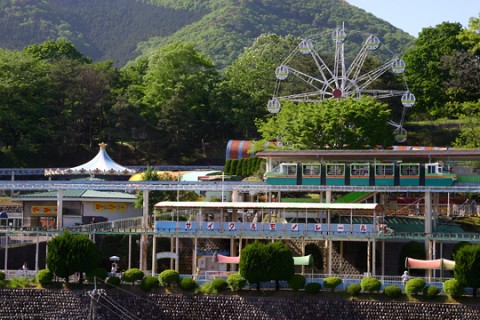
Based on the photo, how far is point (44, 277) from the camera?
241 ft

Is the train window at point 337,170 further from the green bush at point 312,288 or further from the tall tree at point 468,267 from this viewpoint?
the tall tree at point 468,267

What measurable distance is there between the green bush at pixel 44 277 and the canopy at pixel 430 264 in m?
20.5

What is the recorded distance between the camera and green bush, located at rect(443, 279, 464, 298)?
68562 millimetres

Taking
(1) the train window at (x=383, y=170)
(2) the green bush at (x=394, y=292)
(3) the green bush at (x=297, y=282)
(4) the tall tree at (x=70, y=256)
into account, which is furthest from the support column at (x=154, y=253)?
(2) the green bush at (x=394, y=292)

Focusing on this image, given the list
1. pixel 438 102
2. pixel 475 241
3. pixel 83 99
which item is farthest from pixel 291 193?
pixel 438 102

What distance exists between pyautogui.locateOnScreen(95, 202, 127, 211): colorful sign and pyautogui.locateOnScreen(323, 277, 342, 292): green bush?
78.1ft

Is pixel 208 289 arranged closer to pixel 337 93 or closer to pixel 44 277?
pixel 44 277

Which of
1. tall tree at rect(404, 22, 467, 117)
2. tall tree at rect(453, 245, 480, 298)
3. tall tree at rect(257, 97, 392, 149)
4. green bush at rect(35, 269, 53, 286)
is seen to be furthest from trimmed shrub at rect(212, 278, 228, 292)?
tall tree at rect(404, 22, 467, 117)

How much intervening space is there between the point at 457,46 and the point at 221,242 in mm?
58918

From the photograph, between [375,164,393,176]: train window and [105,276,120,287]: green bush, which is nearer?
[105,276,120,287]: green bush

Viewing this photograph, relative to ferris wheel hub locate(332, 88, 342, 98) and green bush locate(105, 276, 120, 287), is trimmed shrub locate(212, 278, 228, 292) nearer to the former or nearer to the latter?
green bush locate(105, 276, 120, 287)

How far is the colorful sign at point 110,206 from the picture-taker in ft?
294

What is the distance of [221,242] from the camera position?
82.2 meters

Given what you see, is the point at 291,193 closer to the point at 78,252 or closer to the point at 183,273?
the point at 183,273
